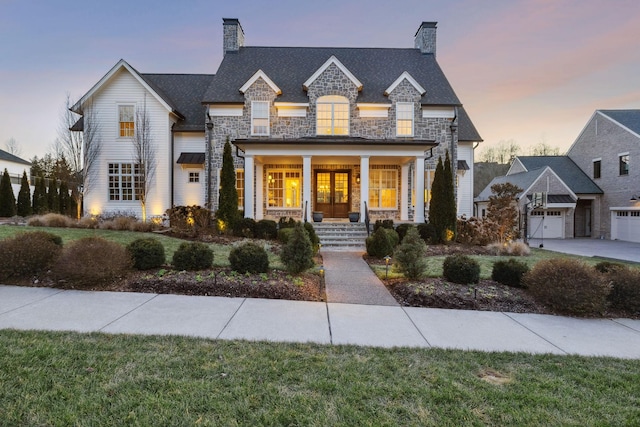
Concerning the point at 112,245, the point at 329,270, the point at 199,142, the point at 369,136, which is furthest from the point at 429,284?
the point at 199,142

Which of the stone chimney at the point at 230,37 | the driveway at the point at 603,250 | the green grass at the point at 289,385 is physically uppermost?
the stone chimney at the point at 230,37

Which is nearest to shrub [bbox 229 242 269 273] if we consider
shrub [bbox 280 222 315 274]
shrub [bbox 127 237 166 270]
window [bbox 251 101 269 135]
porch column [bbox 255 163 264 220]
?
shrub [bbox 280 222 315 274]

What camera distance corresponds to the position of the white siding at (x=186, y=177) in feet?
54.3

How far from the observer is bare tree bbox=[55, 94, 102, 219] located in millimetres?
15375

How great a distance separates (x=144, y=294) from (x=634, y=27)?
21.5 meters

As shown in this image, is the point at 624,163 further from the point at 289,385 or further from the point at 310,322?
the point at 289,385

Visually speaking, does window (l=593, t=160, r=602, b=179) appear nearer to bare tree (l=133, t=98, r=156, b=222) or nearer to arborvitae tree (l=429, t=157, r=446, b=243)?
arborvitae tree (l=429, t=157, r=446, b=243)

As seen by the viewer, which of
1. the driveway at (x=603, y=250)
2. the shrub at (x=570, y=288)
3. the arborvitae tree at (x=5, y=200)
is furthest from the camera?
the arborvitae tree at (x=5, y=200)

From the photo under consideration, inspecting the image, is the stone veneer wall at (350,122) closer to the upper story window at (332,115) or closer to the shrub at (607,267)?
the upper story window at (332,115)

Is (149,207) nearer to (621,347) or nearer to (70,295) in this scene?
(70,295)

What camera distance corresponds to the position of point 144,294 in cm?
562

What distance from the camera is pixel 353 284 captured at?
22.7 ft

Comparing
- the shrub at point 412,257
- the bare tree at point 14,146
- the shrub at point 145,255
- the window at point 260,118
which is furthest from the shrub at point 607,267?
the bare tree at point 14,146

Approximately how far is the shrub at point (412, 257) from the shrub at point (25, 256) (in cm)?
766
